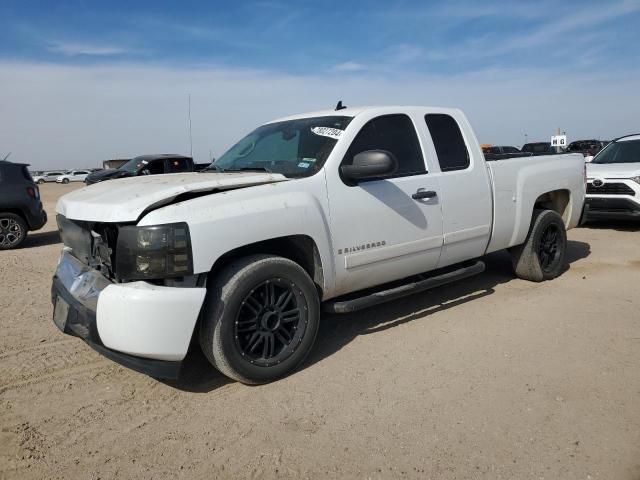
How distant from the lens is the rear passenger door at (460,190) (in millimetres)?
4418

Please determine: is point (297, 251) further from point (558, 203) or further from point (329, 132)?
point (558, 203)

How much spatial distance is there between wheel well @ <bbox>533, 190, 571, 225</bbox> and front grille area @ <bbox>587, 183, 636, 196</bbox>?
140 inches

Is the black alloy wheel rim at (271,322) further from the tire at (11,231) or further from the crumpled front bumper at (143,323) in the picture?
the tire at (11,231)

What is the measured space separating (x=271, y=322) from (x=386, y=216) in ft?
4.05

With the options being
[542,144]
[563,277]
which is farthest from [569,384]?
[542,144]

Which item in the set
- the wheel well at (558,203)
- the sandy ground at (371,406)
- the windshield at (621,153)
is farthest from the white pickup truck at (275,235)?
the windshield at (621,153)

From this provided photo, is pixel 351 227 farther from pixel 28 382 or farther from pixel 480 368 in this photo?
pixel 28 382

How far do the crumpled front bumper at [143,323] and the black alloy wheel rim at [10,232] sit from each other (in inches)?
→ 297

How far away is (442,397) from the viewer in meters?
3.15

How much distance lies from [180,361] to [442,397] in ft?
5.32

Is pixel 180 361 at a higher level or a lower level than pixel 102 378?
higher

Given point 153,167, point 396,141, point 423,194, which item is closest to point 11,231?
point 153,167

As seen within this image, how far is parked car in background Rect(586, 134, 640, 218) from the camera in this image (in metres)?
8.59

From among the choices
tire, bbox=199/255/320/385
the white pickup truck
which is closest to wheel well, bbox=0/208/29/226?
the white pickup truck
